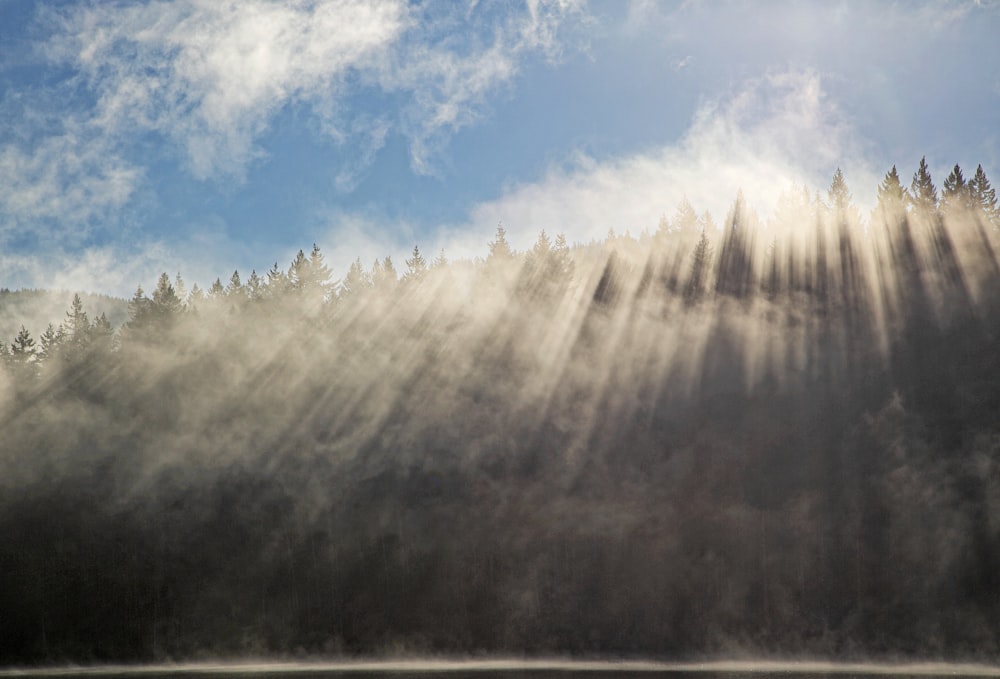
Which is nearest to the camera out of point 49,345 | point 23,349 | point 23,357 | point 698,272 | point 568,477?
point 568,477

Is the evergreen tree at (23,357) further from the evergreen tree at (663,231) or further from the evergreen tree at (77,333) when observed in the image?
the evergreen tree at (663,231)

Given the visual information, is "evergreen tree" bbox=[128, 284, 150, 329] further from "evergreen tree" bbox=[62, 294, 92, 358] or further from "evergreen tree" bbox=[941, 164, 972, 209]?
"evergreen tree" bbox=[941, 164, 972, 209]

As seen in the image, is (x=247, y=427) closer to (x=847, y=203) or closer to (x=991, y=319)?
(x=991, y=319)

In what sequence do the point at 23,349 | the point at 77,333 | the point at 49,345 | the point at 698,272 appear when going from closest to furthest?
1. the point at 698,272
2. the point at 23,349
3. the point at 49,345
4. the point at 77,333

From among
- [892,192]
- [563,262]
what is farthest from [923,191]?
[563,262]

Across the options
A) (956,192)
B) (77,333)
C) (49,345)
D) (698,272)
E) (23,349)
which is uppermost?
(956,192)

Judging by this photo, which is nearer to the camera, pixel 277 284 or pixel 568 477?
pixel 568 477

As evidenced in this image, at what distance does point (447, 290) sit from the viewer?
7744 cm

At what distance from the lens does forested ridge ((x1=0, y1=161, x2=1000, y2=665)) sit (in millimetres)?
45500

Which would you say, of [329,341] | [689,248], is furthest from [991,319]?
[329,341]

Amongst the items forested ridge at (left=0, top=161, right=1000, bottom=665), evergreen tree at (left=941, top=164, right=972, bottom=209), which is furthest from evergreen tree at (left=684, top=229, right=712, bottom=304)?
evergreen tree at (left=941, top=164, right=972, bottom=209)

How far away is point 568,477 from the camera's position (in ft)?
169

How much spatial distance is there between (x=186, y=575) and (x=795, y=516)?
114ft

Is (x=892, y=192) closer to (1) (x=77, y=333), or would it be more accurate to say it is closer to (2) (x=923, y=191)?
(2) (x=923, y=191)
